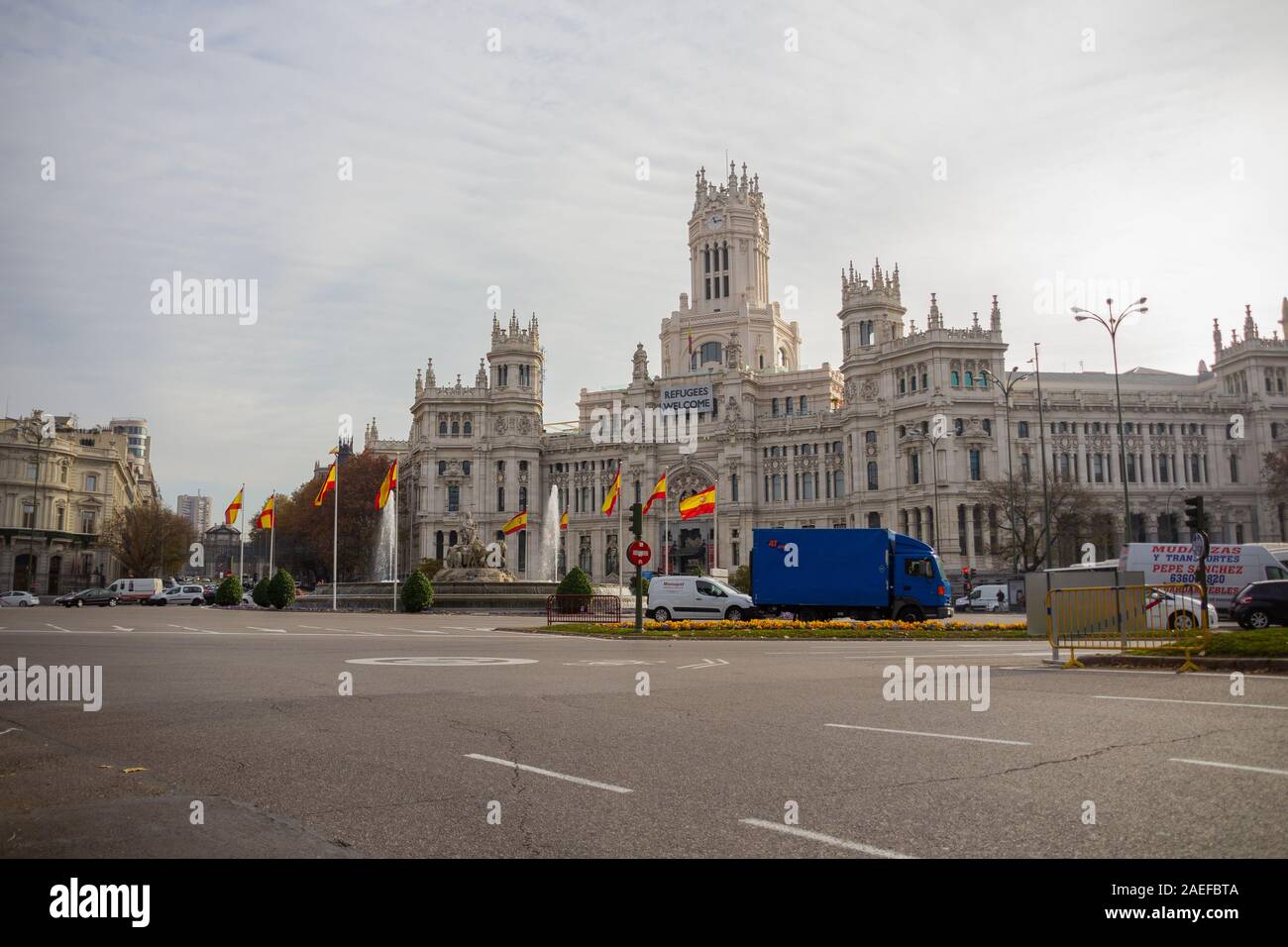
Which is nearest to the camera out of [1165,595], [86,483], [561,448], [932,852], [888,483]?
[932,852]

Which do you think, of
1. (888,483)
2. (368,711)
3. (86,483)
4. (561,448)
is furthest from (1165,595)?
(86,483)

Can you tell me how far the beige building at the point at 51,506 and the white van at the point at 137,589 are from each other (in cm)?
2847

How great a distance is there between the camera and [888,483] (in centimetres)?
8669

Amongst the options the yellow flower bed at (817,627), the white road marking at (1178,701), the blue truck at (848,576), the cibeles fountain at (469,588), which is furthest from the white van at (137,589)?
the white road marking at (1178,701)

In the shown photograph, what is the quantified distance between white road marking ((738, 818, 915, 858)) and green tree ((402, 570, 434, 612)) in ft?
156

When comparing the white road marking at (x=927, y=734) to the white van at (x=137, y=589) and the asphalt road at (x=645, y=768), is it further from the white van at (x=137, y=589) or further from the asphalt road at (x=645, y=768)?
the white van at (x=137, y=589)

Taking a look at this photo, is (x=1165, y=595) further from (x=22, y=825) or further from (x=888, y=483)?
(x=888, y=483)

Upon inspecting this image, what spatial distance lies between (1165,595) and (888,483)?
68167 mm

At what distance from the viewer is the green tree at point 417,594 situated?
52031 millimetres

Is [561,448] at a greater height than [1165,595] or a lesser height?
greater

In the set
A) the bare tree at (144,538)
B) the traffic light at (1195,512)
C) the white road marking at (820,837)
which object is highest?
the bare tree at (144,538)

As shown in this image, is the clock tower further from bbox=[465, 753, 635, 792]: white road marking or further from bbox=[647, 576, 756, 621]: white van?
bbox=[465, 753, 635, 792]: white road marking

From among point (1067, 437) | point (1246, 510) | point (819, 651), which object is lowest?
point (819, 651)
